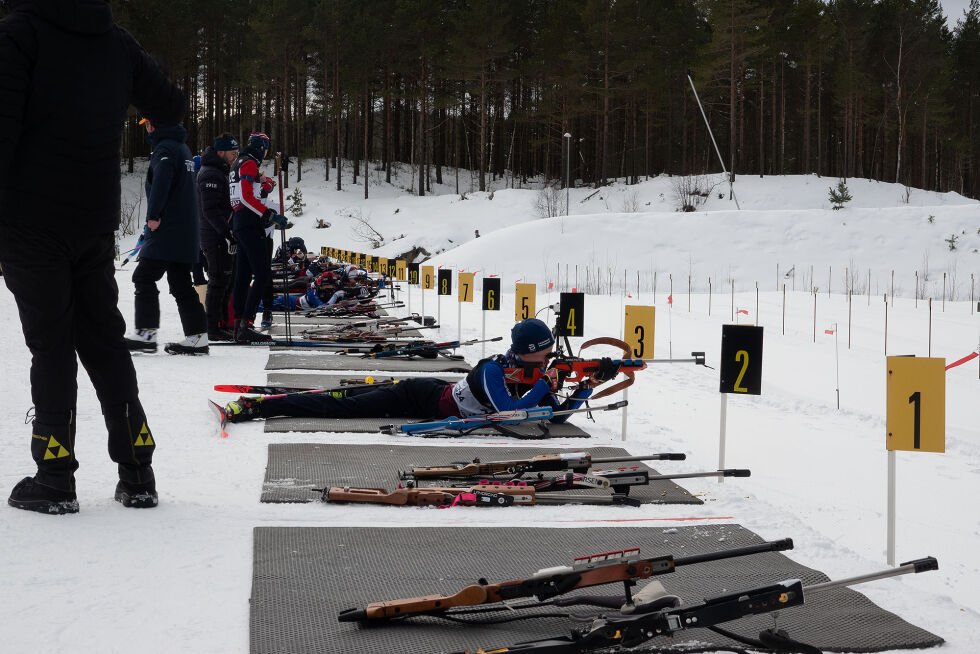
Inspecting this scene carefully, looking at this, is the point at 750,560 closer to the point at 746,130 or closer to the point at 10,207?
the point at 10,207

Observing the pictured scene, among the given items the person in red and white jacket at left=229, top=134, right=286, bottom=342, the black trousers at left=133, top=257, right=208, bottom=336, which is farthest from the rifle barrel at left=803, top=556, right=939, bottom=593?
the person in red and white jacket at left=229, top=134, right=286, bottom=342

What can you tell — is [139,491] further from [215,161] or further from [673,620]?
[215,161]

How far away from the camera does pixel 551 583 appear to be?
239 centimetres

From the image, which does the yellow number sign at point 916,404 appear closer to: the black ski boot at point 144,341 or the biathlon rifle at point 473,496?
the biathlon rifle at point 473,496

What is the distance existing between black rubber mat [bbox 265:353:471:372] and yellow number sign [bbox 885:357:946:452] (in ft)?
15.6

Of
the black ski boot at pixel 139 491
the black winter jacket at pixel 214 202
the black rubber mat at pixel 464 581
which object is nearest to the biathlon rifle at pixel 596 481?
the black rubber mat at pixel 464 581

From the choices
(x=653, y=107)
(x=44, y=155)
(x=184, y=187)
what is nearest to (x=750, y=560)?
(x=44, y=155)

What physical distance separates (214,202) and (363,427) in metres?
4.04

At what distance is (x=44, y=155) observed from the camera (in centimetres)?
303

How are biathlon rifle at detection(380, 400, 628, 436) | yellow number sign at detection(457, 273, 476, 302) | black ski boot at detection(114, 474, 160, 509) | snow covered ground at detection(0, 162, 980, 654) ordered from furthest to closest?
yellow number sign at detection(457, 273, 476, 302)
biathlon rifle at detection(380, 400, 628, 436)
black ski boot at detection(114, 474, 160, 509)
snow covered ground at detection(0, 162, 980, 654)

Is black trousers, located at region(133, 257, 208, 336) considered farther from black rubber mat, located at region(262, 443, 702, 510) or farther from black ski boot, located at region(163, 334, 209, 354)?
black rubber mat, located at region(262, 443, 702, 510)

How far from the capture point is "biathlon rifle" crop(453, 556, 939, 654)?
84.9 inches

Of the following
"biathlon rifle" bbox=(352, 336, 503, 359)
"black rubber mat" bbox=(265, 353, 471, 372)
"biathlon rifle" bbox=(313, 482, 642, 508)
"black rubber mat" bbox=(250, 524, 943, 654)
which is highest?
"biathlon rifle" bbox=(352, 336, 503, 359)

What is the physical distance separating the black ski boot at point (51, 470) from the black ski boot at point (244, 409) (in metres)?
1.97
